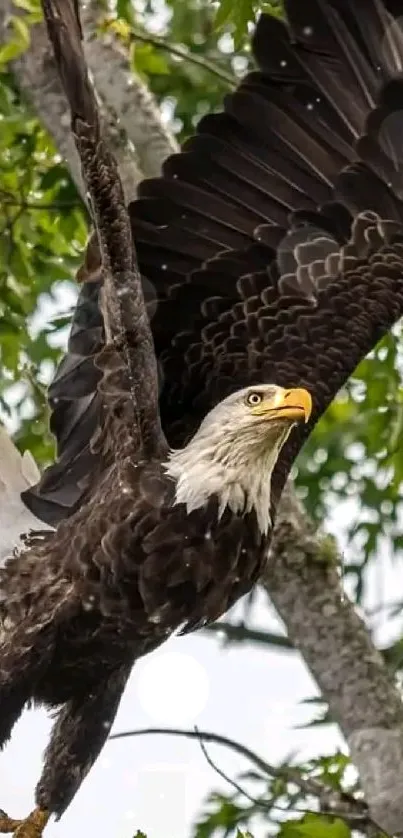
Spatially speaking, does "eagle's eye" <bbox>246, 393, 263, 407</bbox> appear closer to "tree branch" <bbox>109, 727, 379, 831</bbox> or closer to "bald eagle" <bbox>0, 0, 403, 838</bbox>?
"bald eagle" <bbox>0, 0, 403, 838</bbox>

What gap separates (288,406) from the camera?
12.2 feet

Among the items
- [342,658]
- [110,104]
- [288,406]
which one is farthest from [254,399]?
[110,104]

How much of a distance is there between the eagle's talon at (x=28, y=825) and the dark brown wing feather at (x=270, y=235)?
0.67 m

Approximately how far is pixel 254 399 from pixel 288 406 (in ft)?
0.32

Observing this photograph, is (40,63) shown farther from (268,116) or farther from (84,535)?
(84,535)

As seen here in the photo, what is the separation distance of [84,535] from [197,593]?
0.92 feet

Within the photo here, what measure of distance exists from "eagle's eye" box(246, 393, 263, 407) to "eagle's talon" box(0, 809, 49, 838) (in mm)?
1129

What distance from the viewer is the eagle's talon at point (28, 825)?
426 cm

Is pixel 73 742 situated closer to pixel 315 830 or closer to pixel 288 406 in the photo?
pixel 315 830

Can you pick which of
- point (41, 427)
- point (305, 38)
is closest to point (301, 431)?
point (305, 38)

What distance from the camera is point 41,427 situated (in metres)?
5.27

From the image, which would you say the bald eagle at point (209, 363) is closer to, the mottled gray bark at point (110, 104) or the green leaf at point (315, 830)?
the mottled gray bark at point (110, 104)

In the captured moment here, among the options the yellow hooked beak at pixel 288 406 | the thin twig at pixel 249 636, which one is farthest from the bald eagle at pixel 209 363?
the thin twig at pixel 249 636

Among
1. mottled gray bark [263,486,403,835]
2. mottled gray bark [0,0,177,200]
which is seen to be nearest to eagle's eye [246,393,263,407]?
mottled gray bark [263,486,403,835]
